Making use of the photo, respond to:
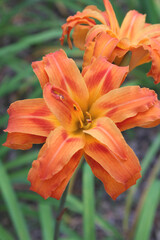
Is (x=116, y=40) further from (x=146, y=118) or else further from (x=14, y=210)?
(x=14, y=210)

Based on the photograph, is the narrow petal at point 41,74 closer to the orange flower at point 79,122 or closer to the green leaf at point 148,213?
the orange flower at point 79,122

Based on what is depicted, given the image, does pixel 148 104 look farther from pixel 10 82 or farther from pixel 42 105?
pixel 10 82

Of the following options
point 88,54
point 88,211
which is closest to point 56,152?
point 88,54

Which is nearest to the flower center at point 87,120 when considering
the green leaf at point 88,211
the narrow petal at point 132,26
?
the narrow petal at point 132,26

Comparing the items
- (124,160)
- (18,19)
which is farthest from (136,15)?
(18,19)

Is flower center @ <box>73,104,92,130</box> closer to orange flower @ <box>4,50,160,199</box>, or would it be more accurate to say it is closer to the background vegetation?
orange flower @ <box>4,50,160,199</box>

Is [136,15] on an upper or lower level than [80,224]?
upper

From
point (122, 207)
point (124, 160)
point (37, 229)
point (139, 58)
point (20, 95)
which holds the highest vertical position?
point (139, 58)
